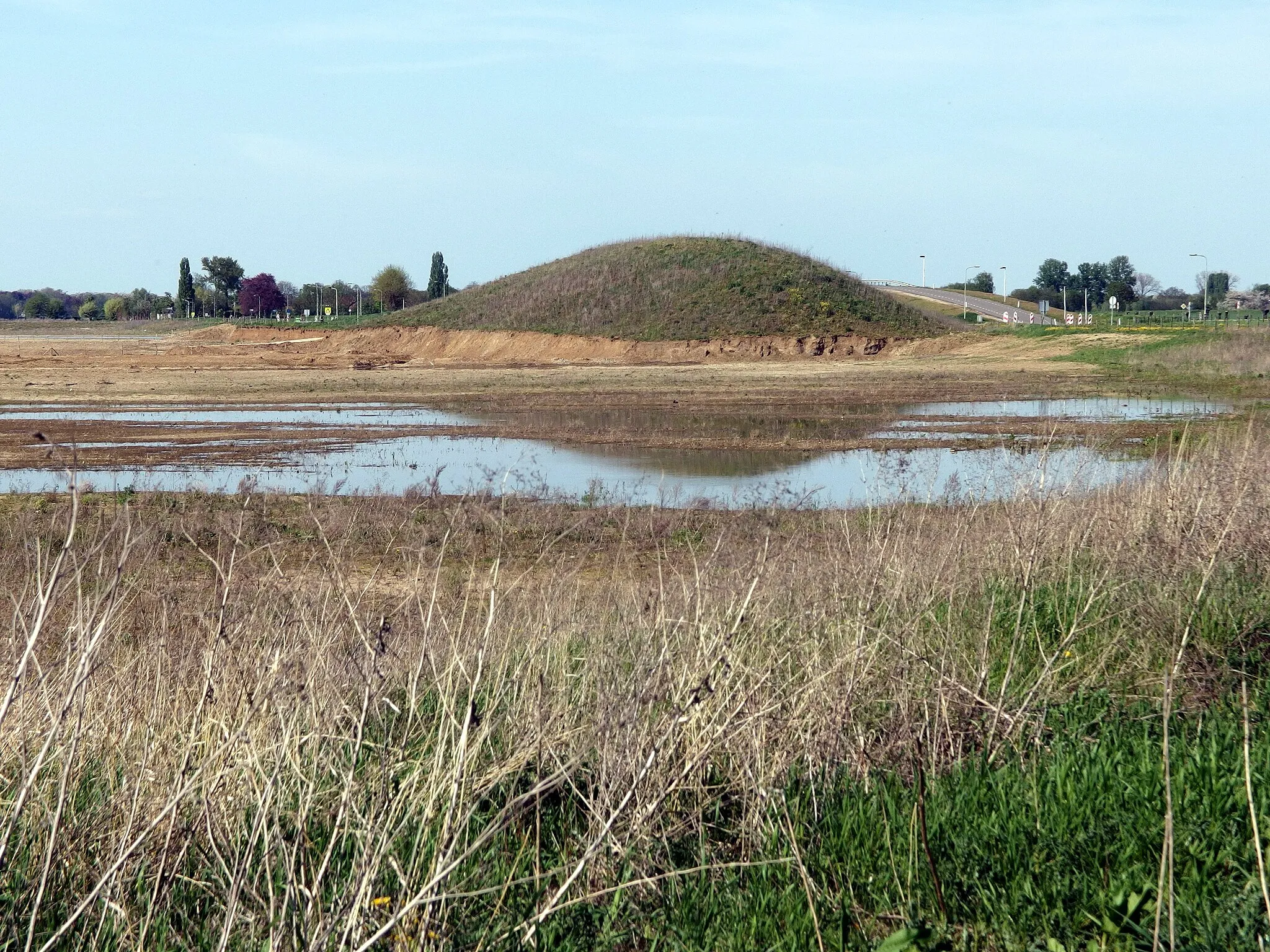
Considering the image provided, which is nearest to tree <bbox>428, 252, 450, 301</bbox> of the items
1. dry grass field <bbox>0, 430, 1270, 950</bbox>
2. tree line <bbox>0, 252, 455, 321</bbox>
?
tree line <bbox>0, 252, 455, 321</bbox>

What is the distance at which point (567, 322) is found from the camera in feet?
232

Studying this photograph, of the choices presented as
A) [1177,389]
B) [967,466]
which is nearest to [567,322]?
[1177,389]

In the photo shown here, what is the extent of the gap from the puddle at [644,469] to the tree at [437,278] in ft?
265

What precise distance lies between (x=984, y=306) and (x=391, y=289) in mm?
53636

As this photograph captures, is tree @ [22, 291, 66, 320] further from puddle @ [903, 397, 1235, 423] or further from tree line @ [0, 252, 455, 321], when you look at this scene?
puddle @ [903, 397, 1235, 423]

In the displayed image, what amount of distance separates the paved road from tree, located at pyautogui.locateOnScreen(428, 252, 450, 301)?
39.1m

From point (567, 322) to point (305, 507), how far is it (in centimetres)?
5502

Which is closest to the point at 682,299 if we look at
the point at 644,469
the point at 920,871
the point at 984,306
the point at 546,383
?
the point at 546,383

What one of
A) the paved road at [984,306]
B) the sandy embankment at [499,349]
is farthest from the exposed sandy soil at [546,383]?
the paved road at [984,306]

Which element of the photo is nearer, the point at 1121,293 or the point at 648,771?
the point at 648,771

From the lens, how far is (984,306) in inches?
4240

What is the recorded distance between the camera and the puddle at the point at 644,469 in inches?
685

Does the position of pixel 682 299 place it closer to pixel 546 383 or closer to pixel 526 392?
pixel 546 383

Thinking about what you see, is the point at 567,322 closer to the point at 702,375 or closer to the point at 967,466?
the point at 702,375
